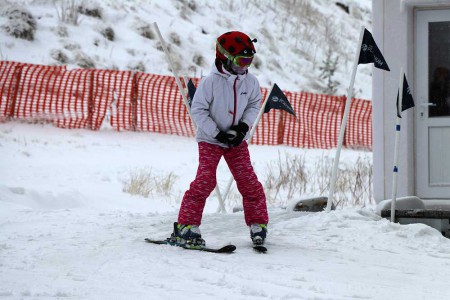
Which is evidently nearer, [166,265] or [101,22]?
[166,265]

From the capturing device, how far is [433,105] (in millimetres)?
10578

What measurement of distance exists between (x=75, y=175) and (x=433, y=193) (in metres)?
5.80

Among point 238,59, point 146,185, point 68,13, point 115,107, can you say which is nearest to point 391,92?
point 238,59

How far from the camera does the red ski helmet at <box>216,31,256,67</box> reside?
718 centimetres

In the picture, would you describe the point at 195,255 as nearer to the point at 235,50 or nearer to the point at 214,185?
the point at 214,185

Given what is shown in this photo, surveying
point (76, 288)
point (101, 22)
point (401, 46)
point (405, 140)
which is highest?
point (101, 22)

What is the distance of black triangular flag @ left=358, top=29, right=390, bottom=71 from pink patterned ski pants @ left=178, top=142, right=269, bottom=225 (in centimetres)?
218

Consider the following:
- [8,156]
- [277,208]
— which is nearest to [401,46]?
[277,208]

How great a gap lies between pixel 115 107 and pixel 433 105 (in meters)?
13.1

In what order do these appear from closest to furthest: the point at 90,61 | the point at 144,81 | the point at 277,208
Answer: the point at 277,208, the point at 144,81, the point at 90,61

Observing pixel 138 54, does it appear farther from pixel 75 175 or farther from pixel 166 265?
pixel 166 265

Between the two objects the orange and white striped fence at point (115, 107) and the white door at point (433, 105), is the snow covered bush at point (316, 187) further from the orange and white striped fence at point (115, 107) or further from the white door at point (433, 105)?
the orange and white striped fence at point (115, 107)

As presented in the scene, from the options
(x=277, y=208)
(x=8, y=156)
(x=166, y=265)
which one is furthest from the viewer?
(x=8, y=156)

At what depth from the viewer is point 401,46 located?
1053cm
